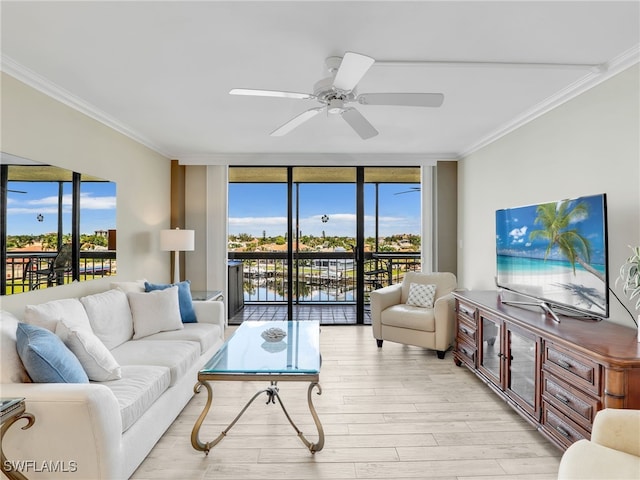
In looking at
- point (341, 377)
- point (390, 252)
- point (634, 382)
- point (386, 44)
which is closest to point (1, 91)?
point (386, 44)

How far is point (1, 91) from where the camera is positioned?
2.46 meters

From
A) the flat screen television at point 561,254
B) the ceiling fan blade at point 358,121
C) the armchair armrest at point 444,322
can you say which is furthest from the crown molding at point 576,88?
the armchair armrest at point 444,322

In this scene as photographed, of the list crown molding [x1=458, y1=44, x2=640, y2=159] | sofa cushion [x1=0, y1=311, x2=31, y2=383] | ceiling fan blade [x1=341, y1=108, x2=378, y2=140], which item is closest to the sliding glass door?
crown molding [x1=458, y1=44, x2=640, y2=159]

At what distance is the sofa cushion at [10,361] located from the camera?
1.88m

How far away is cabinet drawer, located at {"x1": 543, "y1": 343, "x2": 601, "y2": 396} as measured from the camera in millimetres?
1945

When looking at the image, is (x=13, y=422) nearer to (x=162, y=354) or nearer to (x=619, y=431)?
(x=162, y=354)

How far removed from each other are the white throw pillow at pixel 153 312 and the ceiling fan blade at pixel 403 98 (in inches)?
98.0

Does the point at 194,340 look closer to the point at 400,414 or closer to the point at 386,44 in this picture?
the point at 400,414

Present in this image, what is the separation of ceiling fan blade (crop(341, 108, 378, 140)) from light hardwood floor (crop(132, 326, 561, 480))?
6.97 ft

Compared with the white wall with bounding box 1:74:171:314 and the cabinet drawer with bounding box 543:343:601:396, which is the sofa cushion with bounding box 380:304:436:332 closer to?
the cabinet drawer with bounding box 543:343:601:396

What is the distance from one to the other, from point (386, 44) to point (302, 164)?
3166 millimetres

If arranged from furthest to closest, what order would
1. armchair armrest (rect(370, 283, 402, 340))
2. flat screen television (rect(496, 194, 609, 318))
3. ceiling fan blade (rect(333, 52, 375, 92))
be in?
armchair armrest (rect(370, 283, 402, 340)), flat screen television (rect(496, 194, 609, 318)), ceiling fan blade (rect(333, 52, 375, 92))

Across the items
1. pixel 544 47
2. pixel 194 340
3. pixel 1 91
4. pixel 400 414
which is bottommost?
pixel 400 414

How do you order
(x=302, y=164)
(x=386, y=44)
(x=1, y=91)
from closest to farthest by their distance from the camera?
(x=386, y=44)
(x=1, y=91)
(x=302, y=164)
